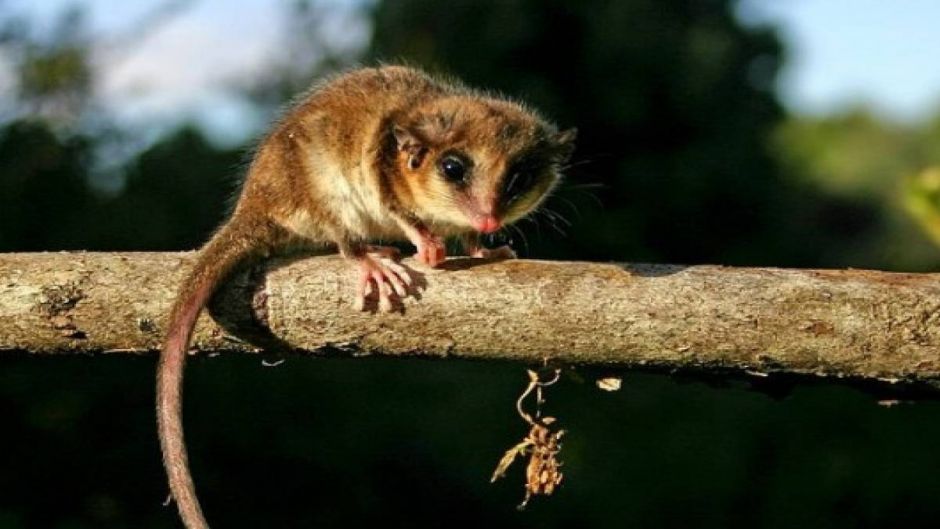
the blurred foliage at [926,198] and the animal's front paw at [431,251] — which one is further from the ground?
the blurred foliage at [926,198]

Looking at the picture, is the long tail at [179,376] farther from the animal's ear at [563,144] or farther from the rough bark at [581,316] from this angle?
the animal's ear at [563,144]

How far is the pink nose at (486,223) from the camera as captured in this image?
14.6 ft

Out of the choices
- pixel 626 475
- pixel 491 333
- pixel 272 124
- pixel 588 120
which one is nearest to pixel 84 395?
pixel 272 124

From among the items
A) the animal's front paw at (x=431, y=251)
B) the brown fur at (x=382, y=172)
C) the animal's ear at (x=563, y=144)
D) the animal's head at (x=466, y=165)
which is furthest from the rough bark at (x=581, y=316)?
the animal's ear at (x=563, y=144)

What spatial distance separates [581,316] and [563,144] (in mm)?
1366

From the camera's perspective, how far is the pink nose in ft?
14.6

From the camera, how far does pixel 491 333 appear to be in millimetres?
3652

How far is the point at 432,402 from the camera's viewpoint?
9.30 metres

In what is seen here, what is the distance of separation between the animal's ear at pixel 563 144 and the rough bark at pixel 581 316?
1150 millimetres

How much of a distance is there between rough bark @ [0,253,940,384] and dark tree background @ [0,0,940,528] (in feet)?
0.83

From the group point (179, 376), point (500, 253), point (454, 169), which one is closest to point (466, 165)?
point (454, 169)

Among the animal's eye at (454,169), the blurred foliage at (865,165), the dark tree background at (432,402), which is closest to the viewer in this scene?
the animal's eye at (454,169)

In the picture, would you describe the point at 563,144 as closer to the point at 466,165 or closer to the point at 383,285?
the point at 466,165

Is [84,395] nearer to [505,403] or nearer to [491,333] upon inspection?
[505,403]
